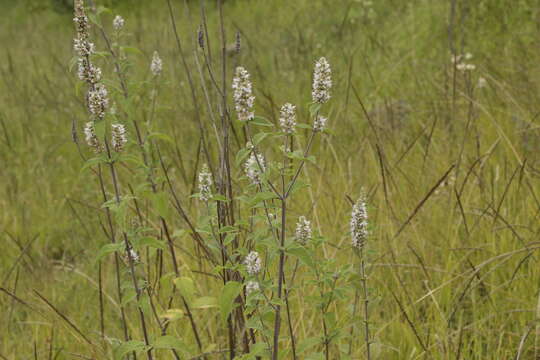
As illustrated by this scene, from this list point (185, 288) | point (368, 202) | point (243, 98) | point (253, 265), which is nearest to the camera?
point (243, 98)

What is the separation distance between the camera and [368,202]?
2650 millimetres

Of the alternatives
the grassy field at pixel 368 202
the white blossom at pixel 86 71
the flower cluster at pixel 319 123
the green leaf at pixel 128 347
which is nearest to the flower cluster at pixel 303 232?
the grassy field at pixel 368 202

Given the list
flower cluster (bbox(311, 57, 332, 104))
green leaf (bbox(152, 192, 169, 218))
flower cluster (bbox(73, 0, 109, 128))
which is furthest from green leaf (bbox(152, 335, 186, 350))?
flower cluster (bbox(311, 57, 332, 104))

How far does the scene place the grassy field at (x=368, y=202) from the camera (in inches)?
79.1

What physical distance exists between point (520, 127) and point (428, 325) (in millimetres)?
1514

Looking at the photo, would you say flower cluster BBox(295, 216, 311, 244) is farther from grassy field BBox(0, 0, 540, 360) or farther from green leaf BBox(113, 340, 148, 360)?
green leaf BBox(113, 340, 148, 360)

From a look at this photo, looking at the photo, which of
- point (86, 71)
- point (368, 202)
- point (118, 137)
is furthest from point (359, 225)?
point (368, 202)

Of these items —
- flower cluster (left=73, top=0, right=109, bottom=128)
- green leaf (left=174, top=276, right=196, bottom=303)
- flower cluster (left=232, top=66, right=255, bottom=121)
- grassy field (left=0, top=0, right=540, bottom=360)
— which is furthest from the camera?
grassy field (left=0, top=0, right=540, bottom=360)

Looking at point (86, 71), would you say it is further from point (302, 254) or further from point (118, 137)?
point (302, 254)

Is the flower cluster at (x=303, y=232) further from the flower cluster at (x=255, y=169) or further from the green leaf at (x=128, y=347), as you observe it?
the green leaf at (x=128, y=347)

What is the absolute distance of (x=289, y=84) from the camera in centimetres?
473

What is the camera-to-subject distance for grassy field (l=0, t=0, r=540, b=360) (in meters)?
2.01

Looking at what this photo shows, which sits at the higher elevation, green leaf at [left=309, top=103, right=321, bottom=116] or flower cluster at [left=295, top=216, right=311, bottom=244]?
green leaf at [left=309, top=103, right=321, bottom=116]

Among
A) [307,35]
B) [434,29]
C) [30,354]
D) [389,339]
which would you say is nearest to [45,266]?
[30,354]
